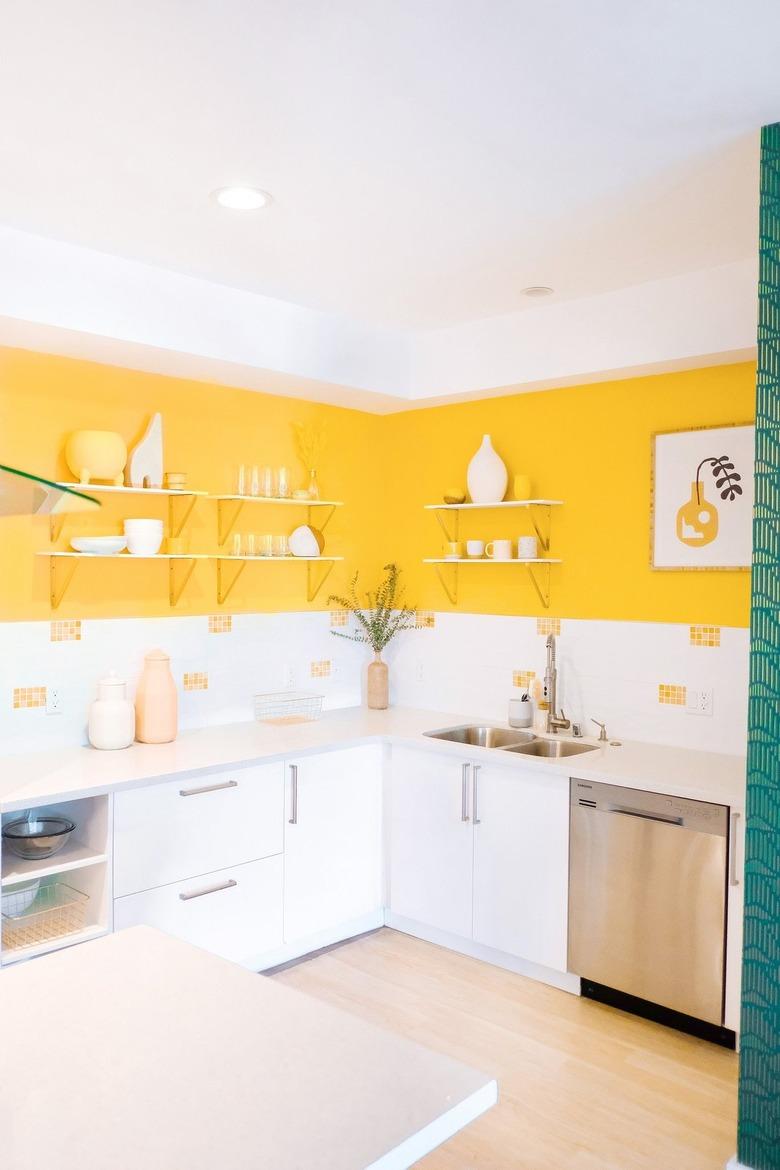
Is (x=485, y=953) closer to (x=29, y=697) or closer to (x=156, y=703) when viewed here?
(x=156, y=703)

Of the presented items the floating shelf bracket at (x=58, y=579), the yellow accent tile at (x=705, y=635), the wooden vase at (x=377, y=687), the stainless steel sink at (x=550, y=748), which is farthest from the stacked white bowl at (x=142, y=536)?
the yellow accent tile at (x=705, y=635)

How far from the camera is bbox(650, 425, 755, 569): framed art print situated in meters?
3.59

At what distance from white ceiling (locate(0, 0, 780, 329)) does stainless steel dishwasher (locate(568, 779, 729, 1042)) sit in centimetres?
192

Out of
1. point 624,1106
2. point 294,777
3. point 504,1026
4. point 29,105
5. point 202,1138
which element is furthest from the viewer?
point 294,777

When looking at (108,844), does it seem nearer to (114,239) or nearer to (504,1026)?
(504,1026)

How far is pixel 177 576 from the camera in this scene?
13.2 ft

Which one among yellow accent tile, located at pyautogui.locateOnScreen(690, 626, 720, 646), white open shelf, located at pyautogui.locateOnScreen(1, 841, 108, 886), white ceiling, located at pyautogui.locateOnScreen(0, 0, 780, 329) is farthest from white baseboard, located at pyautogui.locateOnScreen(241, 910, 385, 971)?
white ceiling, located at pyautogui.locateOnScreen(0, 0, 780, 329)

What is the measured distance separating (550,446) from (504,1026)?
2390 mm

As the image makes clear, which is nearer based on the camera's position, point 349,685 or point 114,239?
point 114,239

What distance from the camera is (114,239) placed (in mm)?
3176

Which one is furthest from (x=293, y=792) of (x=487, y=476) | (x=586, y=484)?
(x=586, y=484)

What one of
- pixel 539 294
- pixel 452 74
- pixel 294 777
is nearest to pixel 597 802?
pixel 294 777

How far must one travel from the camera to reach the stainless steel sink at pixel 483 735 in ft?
13.5

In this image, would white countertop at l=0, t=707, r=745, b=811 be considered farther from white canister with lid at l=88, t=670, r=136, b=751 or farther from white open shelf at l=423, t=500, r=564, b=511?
white open shelf at l=423, t=500, r=564, b=511
